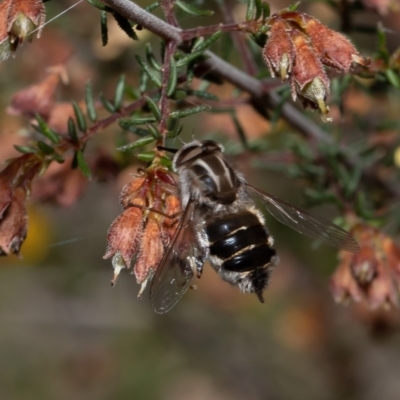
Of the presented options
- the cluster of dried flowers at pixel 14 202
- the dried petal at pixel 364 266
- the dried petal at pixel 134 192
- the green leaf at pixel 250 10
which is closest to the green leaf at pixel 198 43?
the green leaf at pixel 250 10

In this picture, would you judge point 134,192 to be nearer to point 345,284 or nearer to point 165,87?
point 165,87

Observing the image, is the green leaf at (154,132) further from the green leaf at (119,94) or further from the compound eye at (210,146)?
the green leaf at (119,94)

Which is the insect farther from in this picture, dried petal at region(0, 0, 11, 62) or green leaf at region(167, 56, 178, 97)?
dried petal at region(0, 0, 11, 62)

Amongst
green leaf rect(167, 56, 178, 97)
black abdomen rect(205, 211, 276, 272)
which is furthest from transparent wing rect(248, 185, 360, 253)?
green leaf rect(167, 56, 178, 97)

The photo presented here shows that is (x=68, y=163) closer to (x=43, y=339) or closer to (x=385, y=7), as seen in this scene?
(x=385, y=7)

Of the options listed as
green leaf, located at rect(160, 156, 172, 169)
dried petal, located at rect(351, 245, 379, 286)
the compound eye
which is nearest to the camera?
green leaf, located at rect(160, 156, 172, 169)

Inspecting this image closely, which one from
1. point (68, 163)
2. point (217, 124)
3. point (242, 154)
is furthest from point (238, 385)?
point (68, 163)
